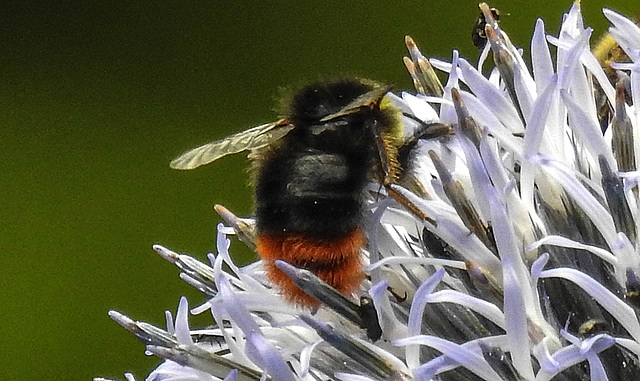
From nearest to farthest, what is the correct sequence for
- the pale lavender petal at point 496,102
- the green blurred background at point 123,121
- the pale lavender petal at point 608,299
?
the pale lavender petal at point 608,299 < the pale lavender petal at point 496,102 < the green blurred background at point 123,121

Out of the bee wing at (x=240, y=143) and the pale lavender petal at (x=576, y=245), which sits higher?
the bee wing at (x=240, y=143)

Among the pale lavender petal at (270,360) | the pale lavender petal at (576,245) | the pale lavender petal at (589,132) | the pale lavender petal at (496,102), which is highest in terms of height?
the pale lavender petal at (496,102)

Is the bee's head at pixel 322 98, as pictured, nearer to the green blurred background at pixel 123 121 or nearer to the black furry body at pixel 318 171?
the black furry body at pixel 318 171

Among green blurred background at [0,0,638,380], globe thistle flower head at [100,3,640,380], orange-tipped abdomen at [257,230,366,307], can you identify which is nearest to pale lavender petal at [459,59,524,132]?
globe thistle flower head at [100,3,640,380]

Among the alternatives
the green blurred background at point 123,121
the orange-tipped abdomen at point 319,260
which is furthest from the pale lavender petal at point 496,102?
the green blurred background at point 123,121

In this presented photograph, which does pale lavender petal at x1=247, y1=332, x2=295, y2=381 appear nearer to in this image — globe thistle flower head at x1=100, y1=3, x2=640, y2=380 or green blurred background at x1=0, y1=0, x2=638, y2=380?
globe thistle flower head at x1=100, y1=3, x2=640, y2=380
